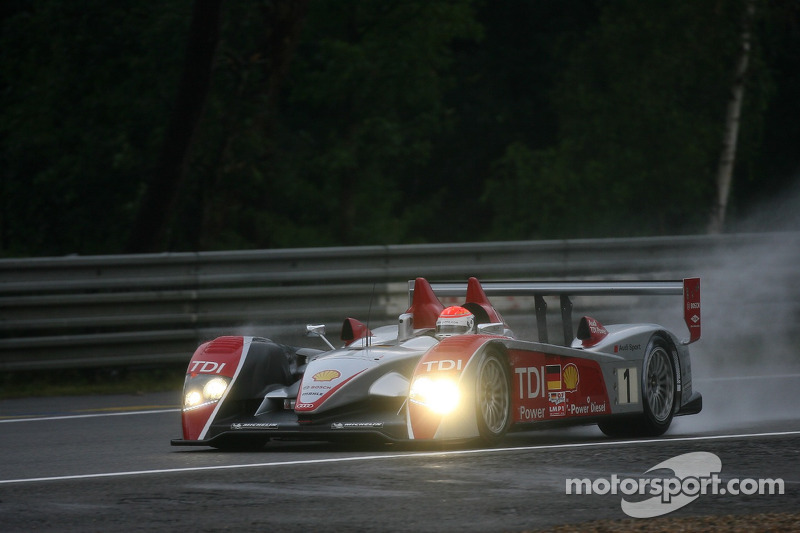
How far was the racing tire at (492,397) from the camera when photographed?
29.0 ft

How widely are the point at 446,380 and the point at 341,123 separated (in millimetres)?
14312

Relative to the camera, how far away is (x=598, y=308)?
51.4ft

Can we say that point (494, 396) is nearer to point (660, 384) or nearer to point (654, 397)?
point (654, 397)

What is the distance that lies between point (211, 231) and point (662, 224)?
28.3 feet

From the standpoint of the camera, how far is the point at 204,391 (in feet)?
30.6

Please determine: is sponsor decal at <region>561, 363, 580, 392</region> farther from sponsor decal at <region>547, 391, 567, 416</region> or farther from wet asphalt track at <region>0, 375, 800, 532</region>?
wet asphalt track at <region>0, 375, 800, 532</region>

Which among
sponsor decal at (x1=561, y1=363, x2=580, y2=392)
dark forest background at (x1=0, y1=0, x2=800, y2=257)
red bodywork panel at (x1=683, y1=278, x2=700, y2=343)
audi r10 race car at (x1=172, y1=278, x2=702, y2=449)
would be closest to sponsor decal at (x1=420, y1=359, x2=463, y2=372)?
audi r10 race car at (x1=172, y1=278, x2=702, y2=449)

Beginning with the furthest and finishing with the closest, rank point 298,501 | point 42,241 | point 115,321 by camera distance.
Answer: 1. point 42,241
2. point 115,321
3. point 298,501

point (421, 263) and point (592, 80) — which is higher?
point (592, 80)

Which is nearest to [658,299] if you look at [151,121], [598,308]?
[598,308]

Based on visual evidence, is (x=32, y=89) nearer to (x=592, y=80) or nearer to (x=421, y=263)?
(x=421, y=263)

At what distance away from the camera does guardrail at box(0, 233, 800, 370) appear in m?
14.0

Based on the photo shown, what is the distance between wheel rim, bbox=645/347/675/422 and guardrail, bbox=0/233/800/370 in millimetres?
4662

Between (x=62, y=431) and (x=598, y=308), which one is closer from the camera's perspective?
(x=62, y=431)
